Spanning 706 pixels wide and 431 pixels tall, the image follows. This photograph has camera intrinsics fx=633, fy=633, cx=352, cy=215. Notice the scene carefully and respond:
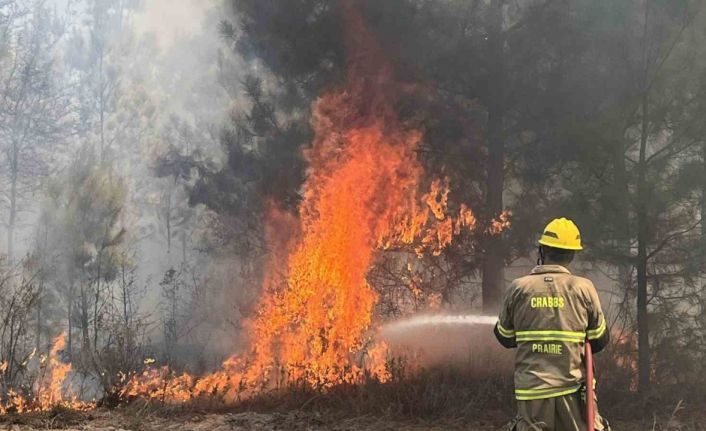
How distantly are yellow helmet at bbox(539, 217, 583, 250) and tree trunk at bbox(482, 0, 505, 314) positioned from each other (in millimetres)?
6500

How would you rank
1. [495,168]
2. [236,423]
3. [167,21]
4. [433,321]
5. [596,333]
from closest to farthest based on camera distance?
[596,333], [236,423], [495,168], [433,321], [167,21]

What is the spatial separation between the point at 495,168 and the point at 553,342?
7020 millimetres

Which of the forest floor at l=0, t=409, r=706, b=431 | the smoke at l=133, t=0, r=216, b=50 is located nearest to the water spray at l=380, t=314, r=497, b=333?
the forest floor at l=0, t=409, r=706, b=431

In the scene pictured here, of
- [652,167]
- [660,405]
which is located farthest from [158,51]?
[660,405]

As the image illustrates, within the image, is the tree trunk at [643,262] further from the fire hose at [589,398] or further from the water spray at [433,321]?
the fire hose at [589,398]

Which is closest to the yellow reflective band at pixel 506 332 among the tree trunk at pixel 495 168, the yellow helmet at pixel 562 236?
the yellow helmet at pixel 562 236

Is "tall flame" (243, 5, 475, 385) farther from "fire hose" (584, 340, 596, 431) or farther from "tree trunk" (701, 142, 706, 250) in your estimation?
"fire hose" (584, 340, 596, 431)

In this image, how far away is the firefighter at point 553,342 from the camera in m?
3.96

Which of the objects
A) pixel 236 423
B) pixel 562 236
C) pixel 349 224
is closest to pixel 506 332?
pixel 562 236

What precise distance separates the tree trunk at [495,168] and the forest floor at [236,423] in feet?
9.64

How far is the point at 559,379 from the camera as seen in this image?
395 cm

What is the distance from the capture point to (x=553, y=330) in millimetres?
3975

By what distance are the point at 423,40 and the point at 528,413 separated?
24.9 feet

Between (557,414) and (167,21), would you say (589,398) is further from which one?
(167,21)
